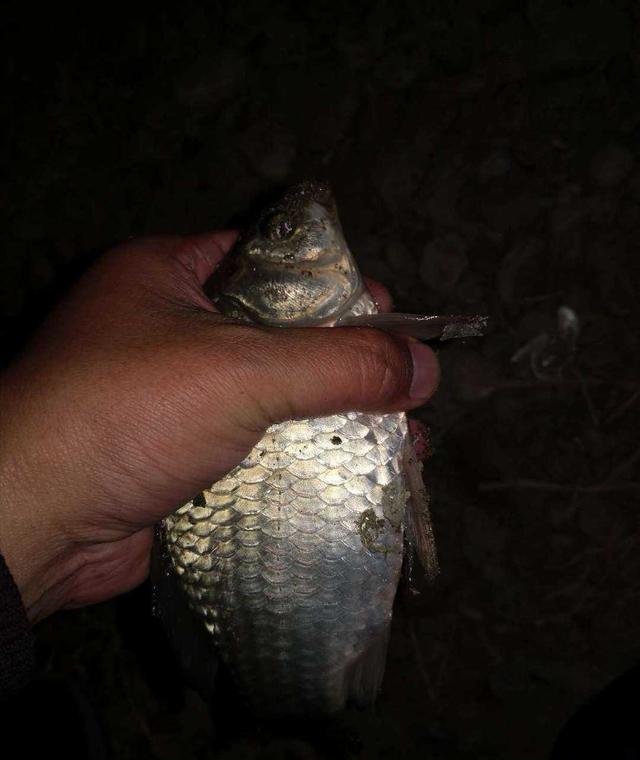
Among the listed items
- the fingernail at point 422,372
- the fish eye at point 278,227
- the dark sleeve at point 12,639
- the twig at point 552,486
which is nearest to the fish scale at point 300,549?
the fingernail at point 422,372

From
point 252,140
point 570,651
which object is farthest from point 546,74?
point 570,651

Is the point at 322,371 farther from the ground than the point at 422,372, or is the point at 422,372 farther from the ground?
the point at 322,371

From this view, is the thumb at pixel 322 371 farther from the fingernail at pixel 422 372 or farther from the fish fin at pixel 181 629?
the fish fin at pixel 181 629

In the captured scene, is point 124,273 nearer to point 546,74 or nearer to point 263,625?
point 263,625

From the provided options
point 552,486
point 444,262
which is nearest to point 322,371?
point 444,262

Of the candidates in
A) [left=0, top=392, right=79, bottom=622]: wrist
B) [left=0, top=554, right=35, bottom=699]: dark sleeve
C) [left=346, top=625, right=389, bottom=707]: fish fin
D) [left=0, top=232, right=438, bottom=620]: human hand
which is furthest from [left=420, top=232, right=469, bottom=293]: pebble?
[left=0, top=554, right=35, bottom=699]: dark sleeve

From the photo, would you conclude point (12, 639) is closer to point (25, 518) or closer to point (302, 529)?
point (25, 518)
